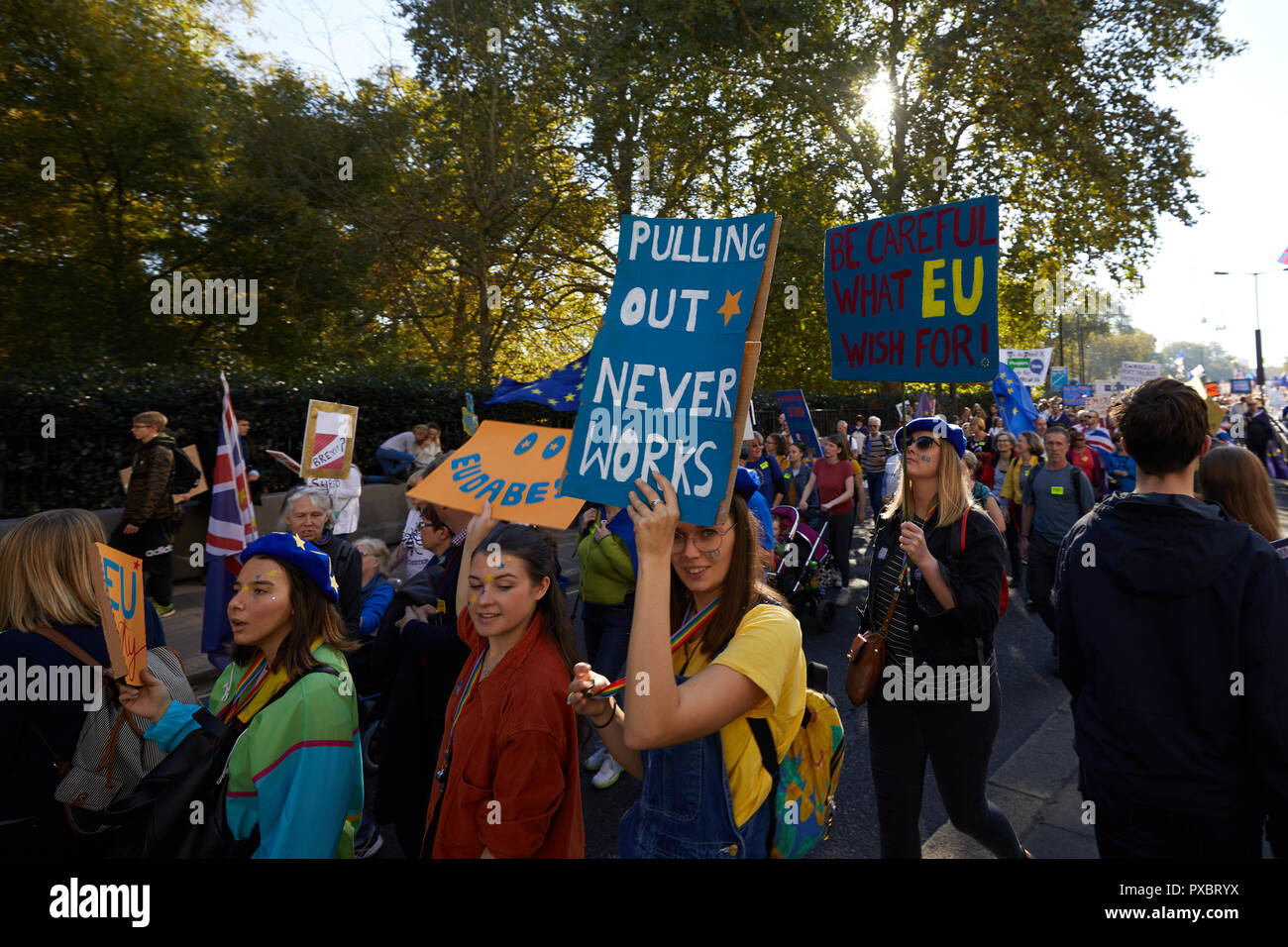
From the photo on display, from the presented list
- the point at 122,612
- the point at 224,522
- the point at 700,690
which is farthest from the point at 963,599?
the point at 224,522

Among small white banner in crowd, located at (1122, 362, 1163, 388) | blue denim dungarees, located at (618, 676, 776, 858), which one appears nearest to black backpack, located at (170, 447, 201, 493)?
blue denim dungarees, located at (618, 676, 776, 858)

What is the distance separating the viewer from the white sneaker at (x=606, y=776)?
14.4 feet

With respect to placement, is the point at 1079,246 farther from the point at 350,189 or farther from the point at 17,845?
the point at 17,845

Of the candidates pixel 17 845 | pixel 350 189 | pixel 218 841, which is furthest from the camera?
pixel 350 189

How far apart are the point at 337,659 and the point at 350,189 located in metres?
14.9

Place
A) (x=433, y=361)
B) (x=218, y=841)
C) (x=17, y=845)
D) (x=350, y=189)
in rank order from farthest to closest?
(x=433, y=361) → (x=350, y=189) → (x=17, y=845) → (x=218, y=841)

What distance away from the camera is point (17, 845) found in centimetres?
222

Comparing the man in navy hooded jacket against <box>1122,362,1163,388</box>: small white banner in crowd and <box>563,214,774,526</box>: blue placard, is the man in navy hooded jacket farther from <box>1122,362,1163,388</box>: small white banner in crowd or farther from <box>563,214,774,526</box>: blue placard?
<box>1122,362,1163,388</box>: small white banner in crowd

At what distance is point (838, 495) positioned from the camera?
804 centimetres

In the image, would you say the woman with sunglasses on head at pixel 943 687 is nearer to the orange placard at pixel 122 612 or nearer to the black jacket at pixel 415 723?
the black jacket at pixel 415 723

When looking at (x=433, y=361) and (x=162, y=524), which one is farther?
(x=433, y=361)

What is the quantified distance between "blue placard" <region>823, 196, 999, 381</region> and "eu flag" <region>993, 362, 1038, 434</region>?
6.42m

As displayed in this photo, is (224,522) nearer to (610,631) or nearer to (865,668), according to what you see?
(610,631)
